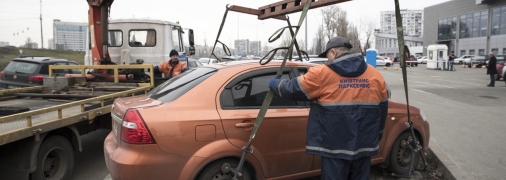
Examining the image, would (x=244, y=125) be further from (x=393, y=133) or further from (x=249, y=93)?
(x=393, y=133)

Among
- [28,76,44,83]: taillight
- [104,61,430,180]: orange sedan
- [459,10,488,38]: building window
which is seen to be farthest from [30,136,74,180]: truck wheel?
[459,10,488,38]: building window

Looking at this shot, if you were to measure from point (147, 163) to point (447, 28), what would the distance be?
222 feet

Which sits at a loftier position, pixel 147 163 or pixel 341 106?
pixel 341 106

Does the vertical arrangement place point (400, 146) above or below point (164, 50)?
below

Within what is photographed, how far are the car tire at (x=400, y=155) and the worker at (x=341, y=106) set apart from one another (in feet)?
5.65

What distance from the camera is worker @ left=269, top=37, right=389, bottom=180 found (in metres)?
2.79

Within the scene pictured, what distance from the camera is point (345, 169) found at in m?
2.93

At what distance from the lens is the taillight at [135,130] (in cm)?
294

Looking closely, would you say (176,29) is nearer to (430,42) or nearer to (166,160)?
(166,160)

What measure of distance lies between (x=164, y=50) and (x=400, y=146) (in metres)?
6.67

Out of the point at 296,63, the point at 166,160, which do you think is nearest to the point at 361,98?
the point at 296,63

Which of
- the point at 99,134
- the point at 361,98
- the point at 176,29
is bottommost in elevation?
the point at 99,134

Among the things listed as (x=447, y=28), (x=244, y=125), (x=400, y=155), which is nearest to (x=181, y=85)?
(x=244, y=125)

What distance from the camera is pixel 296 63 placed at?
3.88 m
